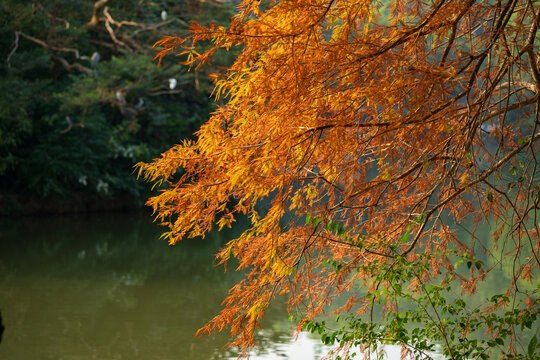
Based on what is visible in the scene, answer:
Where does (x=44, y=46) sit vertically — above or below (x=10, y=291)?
above

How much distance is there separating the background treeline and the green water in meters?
1.35

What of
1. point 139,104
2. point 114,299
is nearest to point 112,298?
point 114,299

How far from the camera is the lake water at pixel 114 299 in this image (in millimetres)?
5402

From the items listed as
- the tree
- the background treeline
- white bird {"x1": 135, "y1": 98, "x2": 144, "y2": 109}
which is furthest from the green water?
the tree

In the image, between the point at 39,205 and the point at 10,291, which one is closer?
the point at 10,291

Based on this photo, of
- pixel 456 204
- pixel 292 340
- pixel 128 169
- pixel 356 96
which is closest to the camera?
pixel 356 96

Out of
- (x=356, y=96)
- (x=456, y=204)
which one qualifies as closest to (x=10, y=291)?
(x=456, y=204)

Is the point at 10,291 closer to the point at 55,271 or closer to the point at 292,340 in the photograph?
the point at 55,271

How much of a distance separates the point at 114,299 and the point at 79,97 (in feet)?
18.9

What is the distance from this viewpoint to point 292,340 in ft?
18.5

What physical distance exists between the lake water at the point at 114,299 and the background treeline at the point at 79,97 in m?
1.35

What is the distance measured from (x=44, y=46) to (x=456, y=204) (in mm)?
10582

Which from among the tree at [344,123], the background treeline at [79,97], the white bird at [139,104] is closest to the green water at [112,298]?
the background treeline at [79,97]

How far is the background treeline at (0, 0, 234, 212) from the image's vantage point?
12.1 metres
